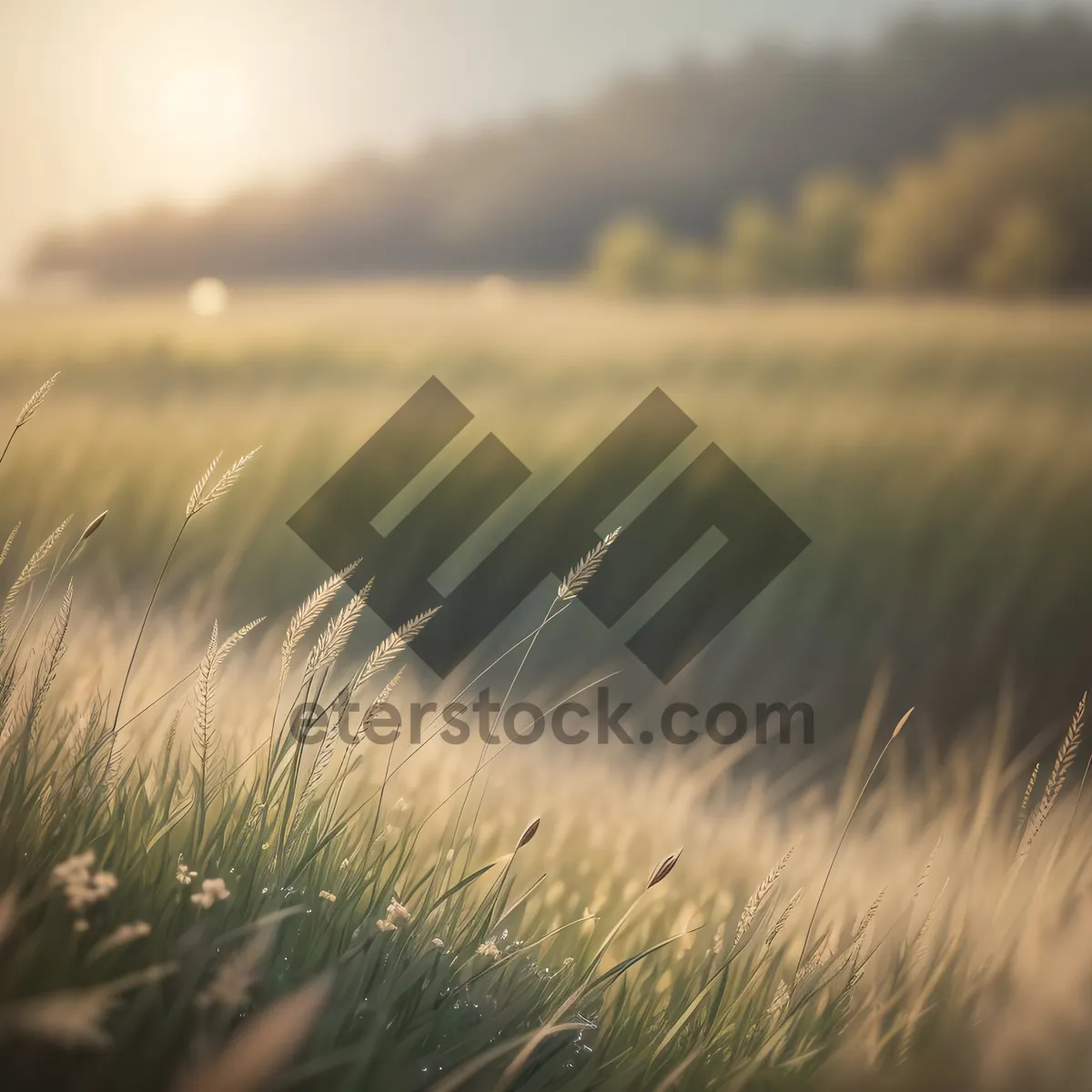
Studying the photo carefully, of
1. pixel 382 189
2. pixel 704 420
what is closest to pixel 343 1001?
pixel 704 420

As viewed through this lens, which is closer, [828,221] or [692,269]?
[828,221]

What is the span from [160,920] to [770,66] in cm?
289

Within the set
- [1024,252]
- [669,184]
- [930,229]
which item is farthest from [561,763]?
[1024,252]

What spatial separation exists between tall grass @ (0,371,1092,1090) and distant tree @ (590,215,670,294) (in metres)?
1.87

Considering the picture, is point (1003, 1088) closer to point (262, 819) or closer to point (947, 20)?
point (262, 819)

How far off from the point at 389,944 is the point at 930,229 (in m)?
2.85

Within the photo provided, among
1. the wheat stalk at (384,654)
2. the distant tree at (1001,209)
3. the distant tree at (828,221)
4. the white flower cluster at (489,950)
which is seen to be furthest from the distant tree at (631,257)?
the white flower cluster at (489,950)

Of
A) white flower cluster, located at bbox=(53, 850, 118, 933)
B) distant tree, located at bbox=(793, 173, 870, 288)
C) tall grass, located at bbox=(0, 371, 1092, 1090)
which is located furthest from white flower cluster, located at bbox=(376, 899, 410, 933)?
distant tree, located at bbox=(793, 173, 870, 288)

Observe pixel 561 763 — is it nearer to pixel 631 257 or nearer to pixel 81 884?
pixel 81 884

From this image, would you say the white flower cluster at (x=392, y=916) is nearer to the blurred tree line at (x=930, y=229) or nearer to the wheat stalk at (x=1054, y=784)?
the wheat stalk at (x=1054, y=784)

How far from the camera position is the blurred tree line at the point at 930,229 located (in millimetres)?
2855

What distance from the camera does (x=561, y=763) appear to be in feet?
7.18

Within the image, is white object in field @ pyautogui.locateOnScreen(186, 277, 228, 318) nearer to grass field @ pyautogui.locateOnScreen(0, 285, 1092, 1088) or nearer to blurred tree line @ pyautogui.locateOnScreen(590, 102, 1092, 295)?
grass field @ pyautogui.locateOnScreen(0, 285, 1092, 1088)

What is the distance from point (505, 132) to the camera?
8.81 ft
